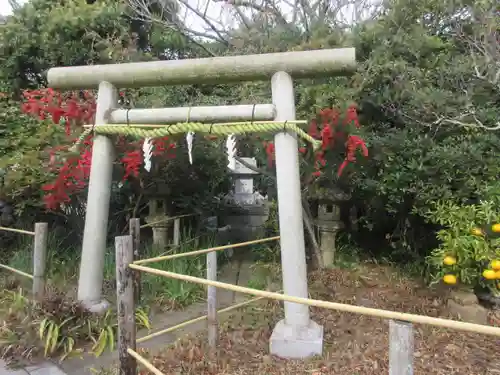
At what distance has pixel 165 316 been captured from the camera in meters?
3.85

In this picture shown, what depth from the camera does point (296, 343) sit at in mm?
2871

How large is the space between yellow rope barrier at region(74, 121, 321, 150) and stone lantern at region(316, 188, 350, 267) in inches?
66.0

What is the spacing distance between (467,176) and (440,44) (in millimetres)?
1895

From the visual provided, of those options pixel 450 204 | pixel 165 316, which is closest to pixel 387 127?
pixel 450 204

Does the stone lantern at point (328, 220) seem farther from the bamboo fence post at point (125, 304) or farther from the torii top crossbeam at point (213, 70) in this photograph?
the bamboo fence post at point (125, 304)

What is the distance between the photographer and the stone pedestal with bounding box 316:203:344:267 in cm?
493

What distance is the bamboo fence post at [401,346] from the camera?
4.56 ft

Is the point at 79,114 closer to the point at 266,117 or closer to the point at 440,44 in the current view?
the point at 266,117

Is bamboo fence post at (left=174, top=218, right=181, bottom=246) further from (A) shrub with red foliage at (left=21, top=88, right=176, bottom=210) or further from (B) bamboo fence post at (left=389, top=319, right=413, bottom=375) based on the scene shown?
(B) bamboo fence post at (left=389, top=319, right=413, bottom=375)

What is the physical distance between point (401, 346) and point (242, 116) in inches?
85.3

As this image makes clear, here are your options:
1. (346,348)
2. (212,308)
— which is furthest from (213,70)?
(346,348)

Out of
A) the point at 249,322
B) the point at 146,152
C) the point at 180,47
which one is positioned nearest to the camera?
the point at 146,152

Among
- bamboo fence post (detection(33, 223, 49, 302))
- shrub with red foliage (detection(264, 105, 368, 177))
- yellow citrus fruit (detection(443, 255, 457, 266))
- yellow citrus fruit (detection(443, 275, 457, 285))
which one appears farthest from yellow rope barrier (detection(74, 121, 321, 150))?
yellow citrus fruit (detection(443, 275, 457, 285))

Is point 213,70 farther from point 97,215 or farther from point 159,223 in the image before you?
point 159,223
